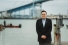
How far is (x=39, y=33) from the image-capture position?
337 centimetres

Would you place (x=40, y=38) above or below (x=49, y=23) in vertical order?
below

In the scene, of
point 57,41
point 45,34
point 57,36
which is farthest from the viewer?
point 57,41

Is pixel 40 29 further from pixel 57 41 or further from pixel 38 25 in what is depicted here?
pixel 57 41

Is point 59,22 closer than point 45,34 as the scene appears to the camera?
No

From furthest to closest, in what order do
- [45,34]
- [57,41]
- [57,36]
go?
[57,41]
[57,36]
[45,34]

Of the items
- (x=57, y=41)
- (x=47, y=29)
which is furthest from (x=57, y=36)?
(x=47, y=29)

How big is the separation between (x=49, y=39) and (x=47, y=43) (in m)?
0.07

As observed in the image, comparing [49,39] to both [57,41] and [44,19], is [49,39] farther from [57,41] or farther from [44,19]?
[57,41]

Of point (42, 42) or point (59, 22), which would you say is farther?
point (59, 22)

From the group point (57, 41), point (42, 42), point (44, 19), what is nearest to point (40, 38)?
point (42, 42)

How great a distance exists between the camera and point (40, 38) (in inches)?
133

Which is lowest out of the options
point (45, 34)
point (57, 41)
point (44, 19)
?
point (57, 41)

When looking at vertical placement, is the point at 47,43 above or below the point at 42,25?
below

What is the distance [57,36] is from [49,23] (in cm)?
97
